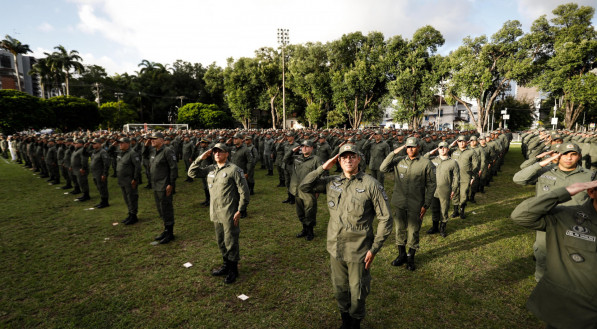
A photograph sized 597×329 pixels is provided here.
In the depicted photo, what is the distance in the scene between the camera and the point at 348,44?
1496 inches

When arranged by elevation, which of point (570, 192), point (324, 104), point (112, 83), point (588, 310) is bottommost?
point (588, 310)

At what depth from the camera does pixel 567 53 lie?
1003 inches

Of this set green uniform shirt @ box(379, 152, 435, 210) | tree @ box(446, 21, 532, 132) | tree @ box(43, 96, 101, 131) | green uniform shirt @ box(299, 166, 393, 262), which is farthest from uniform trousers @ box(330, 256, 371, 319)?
tree @ box(43, 96, 101, 131)

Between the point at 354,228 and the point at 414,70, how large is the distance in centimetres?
3379

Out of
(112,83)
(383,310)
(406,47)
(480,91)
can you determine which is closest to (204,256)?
(383,310)

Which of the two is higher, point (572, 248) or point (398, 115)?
point (398, 115)

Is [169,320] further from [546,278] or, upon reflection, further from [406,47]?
[406,47]

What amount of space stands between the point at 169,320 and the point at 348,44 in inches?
1555

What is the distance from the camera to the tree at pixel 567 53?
25.3 meters

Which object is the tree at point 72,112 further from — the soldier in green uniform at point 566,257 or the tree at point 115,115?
the soldier in green uniform at point 566,257

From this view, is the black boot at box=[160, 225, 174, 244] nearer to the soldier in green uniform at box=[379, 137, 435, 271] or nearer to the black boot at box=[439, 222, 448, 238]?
the soldier in green uniform at box=[379, 137, 435, 271]

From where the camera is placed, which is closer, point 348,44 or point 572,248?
point 572,248

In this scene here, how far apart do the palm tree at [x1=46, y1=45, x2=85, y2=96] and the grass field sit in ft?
199

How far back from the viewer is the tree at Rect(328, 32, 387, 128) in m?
35.1
